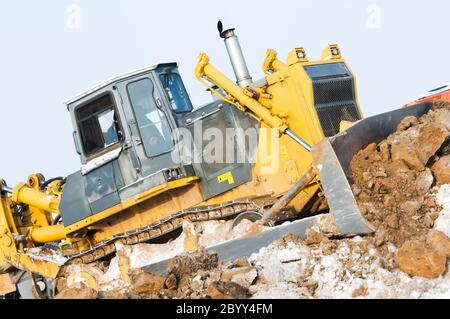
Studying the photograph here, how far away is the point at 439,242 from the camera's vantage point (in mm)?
7297

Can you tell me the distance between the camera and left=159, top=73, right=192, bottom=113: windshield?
32.7 feet

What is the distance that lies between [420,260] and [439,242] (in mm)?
343

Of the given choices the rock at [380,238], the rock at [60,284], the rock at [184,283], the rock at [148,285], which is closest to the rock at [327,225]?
the rock at [380,238]

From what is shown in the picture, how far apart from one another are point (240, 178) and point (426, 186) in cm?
244

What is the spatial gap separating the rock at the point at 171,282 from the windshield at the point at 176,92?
2761 millimetres

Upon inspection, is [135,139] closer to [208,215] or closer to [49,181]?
[208,215]

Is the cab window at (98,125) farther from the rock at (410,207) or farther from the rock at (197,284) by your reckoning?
the rock at (410,207)

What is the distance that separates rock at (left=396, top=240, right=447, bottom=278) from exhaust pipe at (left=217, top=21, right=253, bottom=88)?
12.4ft

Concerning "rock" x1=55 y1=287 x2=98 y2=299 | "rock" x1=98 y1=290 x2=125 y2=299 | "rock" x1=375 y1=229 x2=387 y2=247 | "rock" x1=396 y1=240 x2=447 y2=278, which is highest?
"rock" x1=55 y1=287 x2=98 y2=299

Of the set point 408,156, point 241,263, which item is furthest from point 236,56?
point 241,263

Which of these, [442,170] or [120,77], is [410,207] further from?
[120,77]

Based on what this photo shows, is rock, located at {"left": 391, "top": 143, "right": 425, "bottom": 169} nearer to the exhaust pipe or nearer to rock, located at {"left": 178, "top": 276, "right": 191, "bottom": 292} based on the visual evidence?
the exhaust pipe

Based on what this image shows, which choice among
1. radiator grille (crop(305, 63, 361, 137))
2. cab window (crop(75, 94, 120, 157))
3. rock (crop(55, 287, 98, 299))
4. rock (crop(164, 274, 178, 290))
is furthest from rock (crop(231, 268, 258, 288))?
cab window (crop(75, 94, 120, 157))
